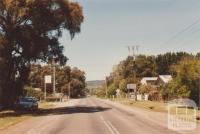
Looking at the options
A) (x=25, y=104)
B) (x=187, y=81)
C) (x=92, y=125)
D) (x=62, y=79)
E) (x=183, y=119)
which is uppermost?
(x=62, y=79)

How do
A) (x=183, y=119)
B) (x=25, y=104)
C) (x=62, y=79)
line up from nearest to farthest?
(x=183, y=119), (x=25, y=104), (x=62, y=79)

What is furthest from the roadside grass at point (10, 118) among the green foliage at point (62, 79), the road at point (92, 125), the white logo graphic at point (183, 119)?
the green foliage at point (62, 79)

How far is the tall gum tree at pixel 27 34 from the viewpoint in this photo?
46844mm

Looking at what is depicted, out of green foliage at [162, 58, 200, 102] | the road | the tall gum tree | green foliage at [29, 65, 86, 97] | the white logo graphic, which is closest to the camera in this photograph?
the road

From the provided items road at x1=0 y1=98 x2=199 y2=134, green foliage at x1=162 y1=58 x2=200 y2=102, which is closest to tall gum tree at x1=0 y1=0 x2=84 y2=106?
road at x1=0 y1=98 x2=199 y2=134

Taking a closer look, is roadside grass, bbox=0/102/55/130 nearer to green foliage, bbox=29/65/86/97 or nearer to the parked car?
the parked car

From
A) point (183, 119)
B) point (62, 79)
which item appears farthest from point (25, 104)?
point (62, 79)

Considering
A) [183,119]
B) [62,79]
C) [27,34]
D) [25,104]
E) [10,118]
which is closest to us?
[183,119]

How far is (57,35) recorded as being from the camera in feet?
172

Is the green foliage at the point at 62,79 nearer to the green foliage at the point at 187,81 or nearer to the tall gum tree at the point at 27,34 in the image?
the green foliage at the point at 187,81

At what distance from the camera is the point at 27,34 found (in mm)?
47781

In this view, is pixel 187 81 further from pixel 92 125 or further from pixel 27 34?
pixel 92 125

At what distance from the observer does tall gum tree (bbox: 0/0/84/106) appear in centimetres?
4684

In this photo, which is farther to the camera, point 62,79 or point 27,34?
point 62,79
